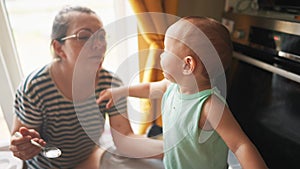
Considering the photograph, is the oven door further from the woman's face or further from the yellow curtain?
the woman's face

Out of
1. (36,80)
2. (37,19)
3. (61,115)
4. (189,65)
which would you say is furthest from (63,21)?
(37,19)

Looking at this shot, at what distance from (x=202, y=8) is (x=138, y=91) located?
878mm

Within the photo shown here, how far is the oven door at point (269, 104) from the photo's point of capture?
0.90 metres

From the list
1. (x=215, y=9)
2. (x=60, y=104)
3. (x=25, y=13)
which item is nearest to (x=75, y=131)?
(x=60, y=104)

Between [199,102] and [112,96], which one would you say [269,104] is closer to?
[199,102]

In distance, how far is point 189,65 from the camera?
555mm

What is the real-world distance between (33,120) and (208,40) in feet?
2.19

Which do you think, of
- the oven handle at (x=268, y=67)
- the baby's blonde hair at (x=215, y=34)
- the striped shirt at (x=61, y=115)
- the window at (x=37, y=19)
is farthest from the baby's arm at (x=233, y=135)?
the window at (x=37, y=19)

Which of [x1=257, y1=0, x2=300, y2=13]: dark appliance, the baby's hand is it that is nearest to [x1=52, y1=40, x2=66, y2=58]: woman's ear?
the baby's hand

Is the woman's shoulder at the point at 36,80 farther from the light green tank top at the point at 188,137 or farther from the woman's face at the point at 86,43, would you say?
the light green tank top at the point at 188,137

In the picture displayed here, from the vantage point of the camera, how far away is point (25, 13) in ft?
3.92

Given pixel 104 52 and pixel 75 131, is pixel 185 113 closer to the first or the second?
pixel 104 52

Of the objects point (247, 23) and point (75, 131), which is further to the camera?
point (247, 23)

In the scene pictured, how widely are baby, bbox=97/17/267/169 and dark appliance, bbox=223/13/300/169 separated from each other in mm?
425
